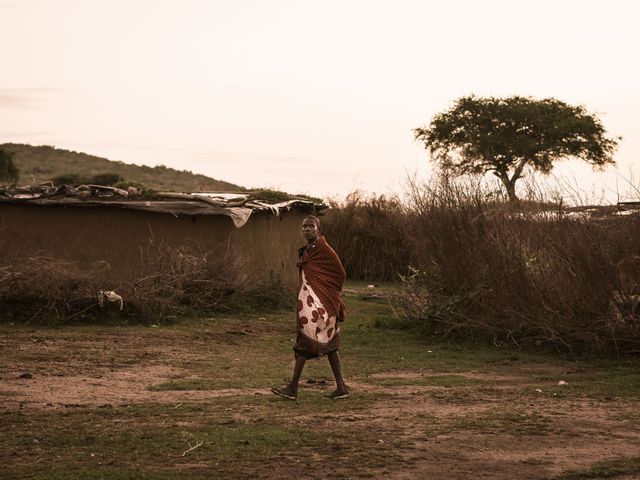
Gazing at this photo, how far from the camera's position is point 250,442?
704 centimetres

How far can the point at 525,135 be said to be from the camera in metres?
38.5

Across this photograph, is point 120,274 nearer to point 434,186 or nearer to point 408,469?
point 434,186

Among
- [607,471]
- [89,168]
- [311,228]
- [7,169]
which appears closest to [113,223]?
[311,228]

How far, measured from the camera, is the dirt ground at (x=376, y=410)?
257 inches

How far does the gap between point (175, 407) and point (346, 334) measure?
6370 millimetres

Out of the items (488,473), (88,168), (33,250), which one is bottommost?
(488,473)

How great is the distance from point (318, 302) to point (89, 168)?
42587mm

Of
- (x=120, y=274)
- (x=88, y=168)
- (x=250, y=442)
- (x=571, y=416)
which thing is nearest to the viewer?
(x=250, y=442)

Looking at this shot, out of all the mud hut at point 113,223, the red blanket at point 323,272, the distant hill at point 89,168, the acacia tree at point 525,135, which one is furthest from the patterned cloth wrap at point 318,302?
the distant hill at point 89,168

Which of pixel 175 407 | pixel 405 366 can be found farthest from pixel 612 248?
pixel 175 407

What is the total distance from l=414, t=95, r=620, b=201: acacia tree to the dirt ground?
26.7 meters

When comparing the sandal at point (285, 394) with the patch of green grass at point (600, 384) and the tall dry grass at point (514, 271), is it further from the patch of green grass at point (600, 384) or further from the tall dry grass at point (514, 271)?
the tall dry grass at point (514, 271)

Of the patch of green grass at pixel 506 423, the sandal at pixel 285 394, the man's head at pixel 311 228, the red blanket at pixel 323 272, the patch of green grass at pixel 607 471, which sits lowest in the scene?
the patch of green grass at pixel 607 471

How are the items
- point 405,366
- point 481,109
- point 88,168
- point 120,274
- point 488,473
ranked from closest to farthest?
point 488,473 < point 405,366 < point 120,274 < point 481,109 < point 88,168
